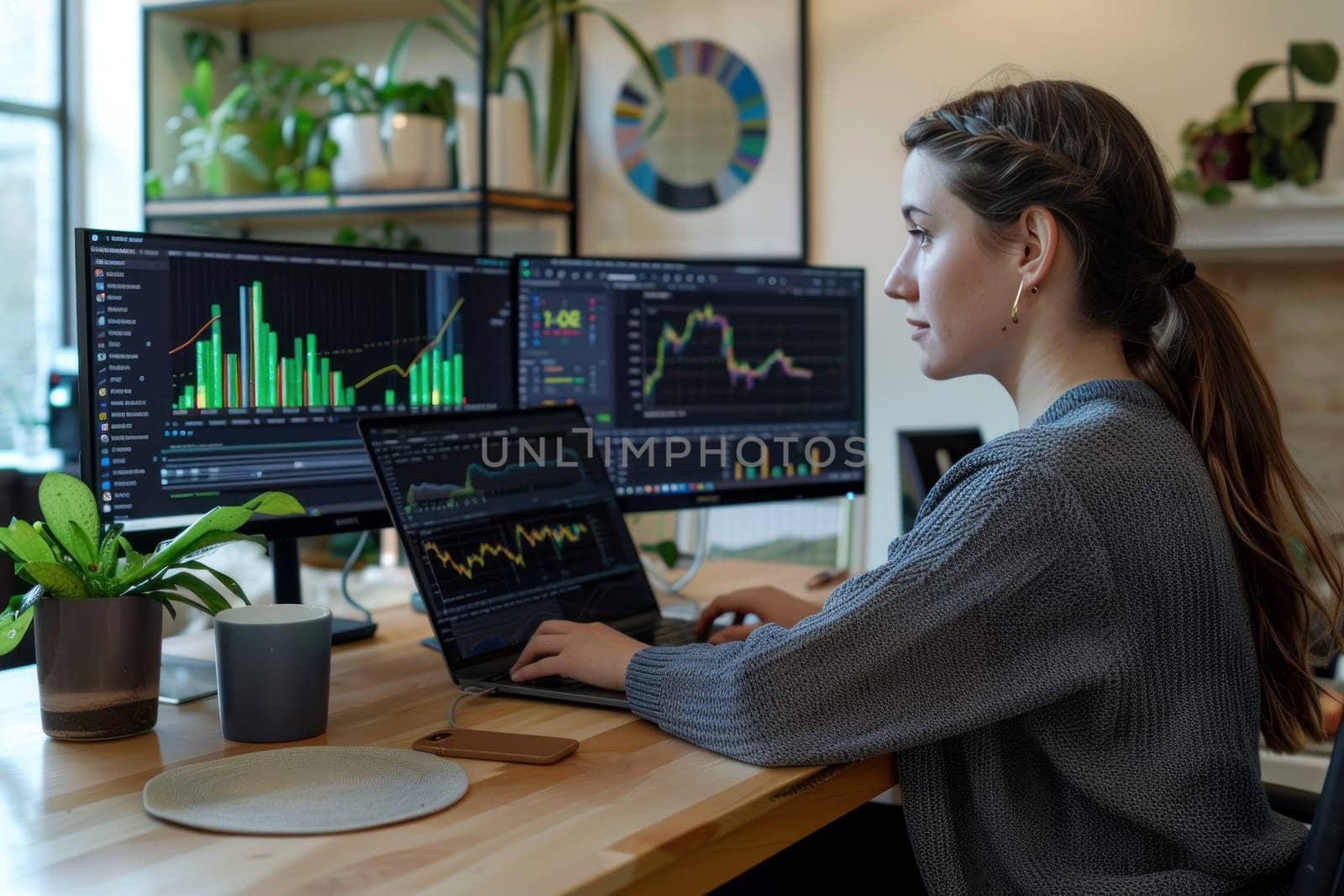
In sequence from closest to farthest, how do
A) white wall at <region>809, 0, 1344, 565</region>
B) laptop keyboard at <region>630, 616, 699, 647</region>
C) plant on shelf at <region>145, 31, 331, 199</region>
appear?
laptop keyboard at <region>630, 616, 699, 647</region>
white wall at <region>809, 0, 1344, 565</region>
plant on shelf at <region>145, 31, 331, 199</region>

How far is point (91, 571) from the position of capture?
1095 millimetres

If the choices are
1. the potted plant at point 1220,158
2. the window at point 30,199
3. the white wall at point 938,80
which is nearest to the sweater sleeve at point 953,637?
the potted plant at point 1220,158

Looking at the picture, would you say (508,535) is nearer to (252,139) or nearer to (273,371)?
(273,371)

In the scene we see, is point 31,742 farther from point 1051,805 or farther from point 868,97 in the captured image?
point 868,97

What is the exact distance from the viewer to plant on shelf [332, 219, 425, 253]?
3.45 meters

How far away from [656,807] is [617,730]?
0.66 ft

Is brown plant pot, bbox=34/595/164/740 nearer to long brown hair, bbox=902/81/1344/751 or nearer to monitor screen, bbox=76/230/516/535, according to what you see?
monitor screen, bbox=76/230/516/535

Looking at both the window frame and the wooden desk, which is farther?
the window frame

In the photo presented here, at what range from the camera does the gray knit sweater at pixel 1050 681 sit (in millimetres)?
992

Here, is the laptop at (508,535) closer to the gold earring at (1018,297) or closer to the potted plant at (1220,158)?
the gold earring at (1018,297)

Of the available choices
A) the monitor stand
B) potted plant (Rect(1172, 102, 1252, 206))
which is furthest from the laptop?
potted plant (Rect(1172, 102, 1252, 206))

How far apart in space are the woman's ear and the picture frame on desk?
80.7 inches

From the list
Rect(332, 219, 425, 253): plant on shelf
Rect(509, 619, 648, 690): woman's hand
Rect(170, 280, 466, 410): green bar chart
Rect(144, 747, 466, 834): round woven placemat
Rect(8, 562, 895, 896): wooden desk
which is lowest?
Rect(8, 562, 895, 896): wooden desk

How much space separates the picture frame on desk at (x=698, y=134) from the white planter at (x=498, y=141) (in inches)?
9.2
